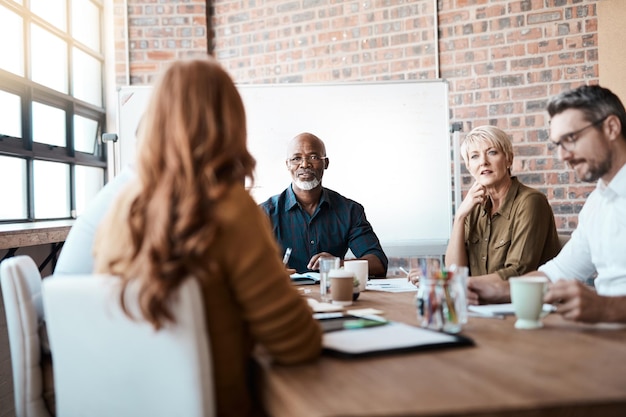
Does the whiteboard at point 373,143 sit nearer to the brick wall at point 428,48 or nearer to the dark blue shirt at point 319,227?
the brick wall at point 428,48

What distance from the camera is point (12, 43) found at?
351 centimetres

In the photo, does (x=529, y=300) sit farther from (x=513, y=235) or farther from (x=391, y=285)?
(x=513, y=235)

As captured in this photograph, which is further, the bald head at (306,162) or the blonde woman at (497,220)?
the bald head at (306,162)

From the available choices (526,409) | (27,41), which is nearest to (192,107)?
(526,409)

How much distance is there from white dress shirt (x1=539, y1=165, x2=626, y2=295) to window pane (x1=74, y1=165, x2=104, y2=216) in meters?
3.42

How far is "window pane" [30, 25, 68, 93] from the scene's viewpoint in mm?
3803

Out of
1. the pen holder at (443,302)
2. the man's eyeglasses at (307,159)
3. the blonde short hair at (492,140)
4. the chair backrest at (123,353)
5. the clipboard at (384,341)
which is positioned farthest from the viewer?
the man's eyeglasses at (307,159)

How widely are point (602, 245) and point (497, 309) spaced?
429 millimetres

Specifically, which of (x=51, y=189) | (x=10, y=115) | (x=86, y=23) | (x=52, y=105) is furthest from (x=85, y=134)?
(x=10, y=115)

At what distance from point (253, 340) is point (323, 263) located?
0.83m

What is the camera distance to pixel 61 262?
1.72 m

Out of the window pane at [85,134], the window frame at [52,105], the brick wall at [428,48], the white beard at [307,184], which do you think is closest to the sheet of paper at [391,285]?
the white beard at [307,184]

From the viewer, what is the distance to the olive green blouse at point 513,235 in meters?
2.43

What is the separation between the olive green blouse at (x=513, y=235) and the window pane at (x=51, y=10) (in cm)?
295
